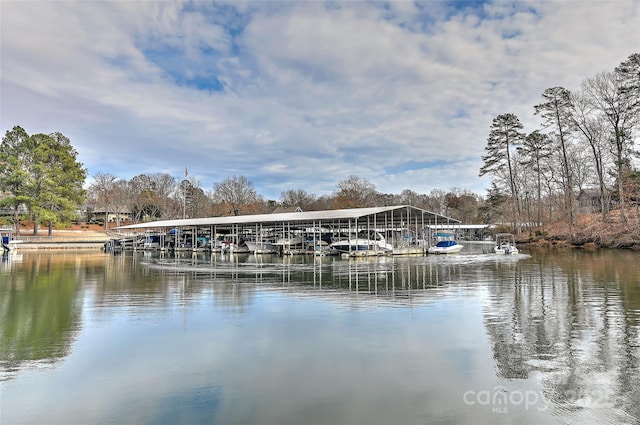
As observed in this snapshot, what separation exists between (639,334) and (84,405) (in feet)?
30.9

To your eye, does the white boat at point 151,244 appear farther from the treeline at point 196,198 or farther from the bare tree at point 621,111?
the bare tree at point 621,111

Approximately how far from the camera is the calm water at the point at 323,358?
4863 millimetres

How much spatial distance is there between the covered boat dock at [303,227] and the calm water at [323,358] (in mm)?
19988

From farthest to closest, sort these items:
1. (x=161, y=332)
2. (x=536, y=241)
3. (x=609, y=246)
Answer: (x=536, y=241) → (x=609, y=246) → (x=161, y=332)

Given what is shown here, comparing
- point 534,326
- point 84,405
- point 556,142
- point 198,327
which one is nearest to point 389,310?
point 534,326

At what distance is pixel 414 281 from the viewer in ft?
55.2

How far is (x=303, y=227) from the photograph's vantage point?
138ft

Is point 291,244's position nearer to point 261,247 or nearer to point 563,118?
point 261,247

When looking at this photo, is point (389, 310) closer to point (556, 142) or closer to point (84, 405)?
point (84, 405)

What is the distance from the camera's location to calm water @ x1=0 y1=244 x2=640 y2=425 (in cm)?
486

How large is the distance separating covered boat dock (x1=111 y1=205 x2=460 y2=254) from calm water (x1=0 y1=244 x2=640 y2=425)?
20.0 metres

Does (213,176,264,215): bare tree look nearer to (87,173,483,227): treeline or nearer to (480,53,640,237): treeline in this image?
(87,173,483,227): treeline
